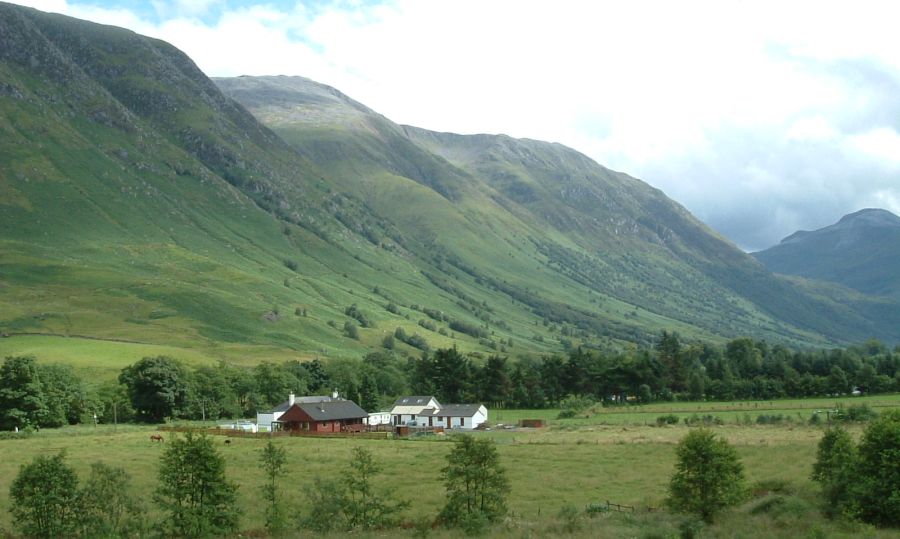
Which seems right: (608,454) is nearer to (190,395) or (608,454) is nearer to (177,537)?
(177,537)

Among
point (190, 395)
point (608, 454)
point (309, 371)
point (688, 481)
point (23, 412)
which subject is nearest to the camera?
point (688, 481)

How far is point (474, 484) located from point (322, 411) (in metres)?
67.4

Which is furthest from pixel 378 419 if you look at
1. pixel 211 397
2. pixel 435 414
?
pixel 211 397

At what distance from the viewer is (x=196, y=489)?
1270 inches

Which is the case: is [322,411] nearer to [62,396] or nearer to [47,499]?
[62,396]

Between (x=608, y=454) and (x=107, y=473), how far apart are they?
36781 mm

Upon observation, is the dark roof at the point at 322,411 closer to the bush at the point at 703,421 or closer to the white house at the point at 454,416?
the white house at the point at 454,416

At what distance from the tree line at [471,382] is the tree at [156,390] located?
0.14 metres

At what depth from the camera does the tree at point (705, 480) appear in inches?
1330

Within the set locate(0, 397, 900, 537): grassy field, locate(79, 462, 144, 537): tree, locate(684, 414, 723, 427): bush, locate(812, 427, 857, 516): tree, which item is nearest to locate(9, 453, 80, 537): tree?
locate(79, 462, 144, 537): tree

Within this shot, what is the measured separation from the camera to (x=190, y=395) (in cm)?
10444

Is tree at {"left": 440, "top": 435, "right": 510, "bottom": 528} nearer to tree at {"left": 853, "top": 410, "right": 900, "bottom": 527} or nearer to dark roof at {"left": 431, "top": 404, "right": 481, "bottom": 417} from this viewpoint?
tree at {"left": 853, "top": 410, "right": 900, "bottom": 527}

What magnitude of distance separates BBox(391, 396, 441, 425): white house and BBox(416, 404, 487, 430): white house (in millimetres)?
1451

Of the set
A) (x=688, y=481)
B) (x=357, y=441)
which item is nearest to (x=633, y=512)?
(x=688, y=481)
